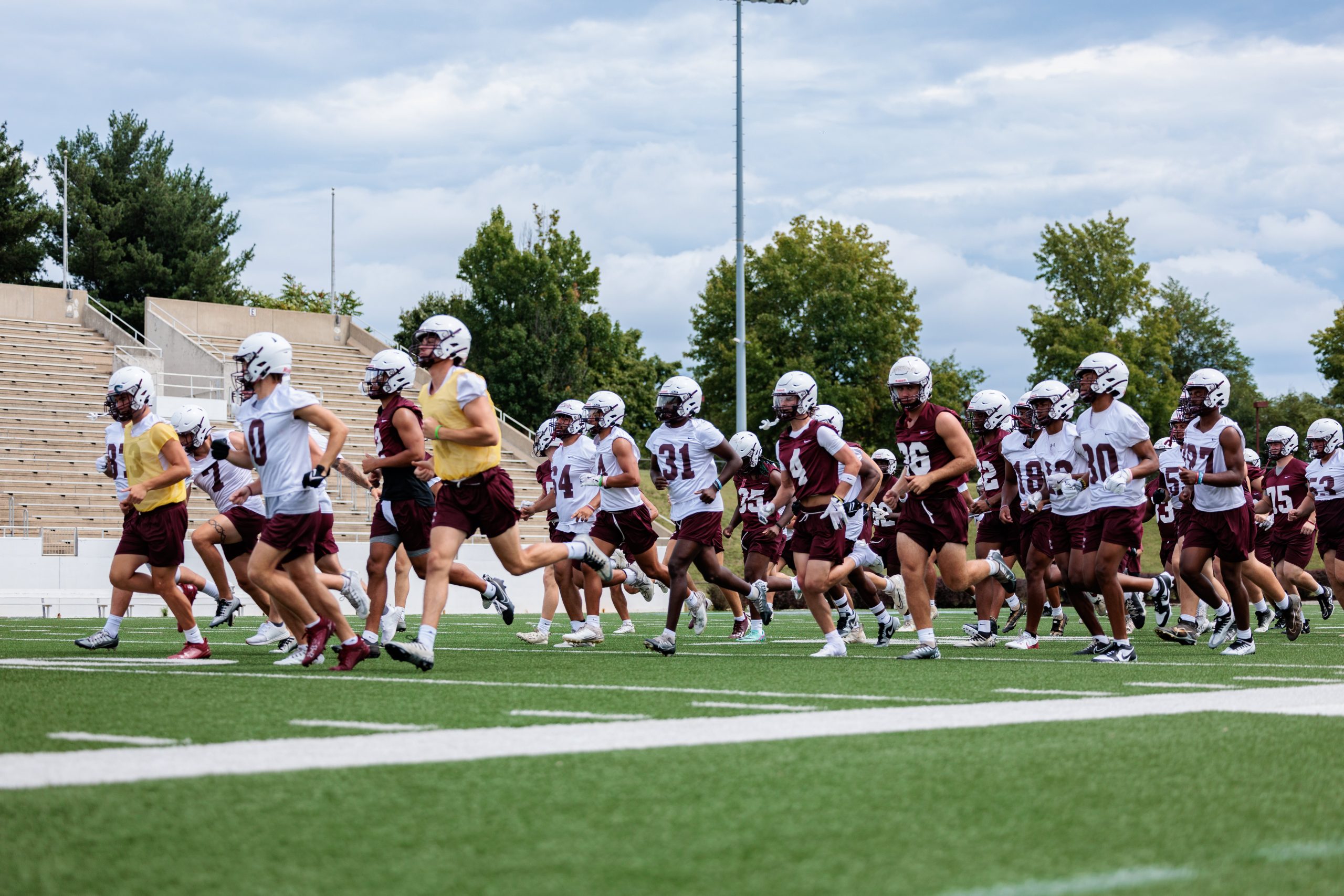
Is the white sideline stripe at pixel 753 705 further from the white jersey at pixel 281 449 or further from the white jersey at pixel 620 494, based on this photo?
the white jersey at pixel 620 494

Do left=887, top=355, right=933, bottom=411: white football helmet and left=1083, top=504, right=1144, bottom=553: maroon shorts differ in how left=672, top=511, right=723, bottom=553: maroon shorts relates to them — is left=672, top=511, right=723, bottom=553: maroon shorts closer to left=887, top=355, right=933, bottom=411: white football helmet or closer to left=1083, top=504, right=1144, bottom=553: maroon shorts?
left=887, top=355, right=933, bottom=411: white football helmet

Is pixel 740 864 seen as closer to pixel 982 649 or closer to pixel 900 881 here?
pixel 900 881

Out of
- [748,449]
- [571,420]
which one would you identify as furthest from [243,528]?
[748,449]

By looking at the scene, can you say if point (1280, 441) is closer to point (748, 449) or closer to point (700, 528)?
point (748, 449)

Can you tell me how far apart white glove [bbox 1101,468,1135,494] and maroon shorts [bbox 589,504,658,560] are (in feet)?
14.5

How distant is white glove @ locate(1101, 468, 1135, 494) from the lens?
1056 cm

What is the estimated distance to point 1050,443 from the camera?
1284 cm

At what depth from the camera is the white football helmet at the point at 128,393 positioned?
11438mm

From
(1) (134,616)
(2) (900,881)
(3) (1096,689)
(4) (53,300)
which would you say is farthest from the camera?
(4) (53,300)

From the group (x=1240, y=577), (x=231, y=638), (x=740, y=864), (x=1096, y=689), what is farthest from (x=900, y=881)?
(x=231, y=638)

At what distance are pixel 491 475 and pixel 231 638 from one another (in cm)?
710

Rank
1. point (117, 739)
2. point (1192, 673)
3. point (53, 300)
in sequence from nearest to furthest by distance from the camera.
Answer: point (117, 739), point (1192, 673), point (53, 300)

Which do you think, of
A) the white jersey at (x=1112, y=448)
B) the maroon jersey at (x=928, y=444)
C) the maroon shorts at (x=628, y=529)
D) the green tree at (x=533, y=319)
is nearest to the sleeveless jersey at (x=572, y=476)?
the maroon shorts at (x=628, y=529)

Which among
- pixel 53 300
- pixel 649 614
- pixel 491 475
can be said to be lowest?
pixel 649 614
